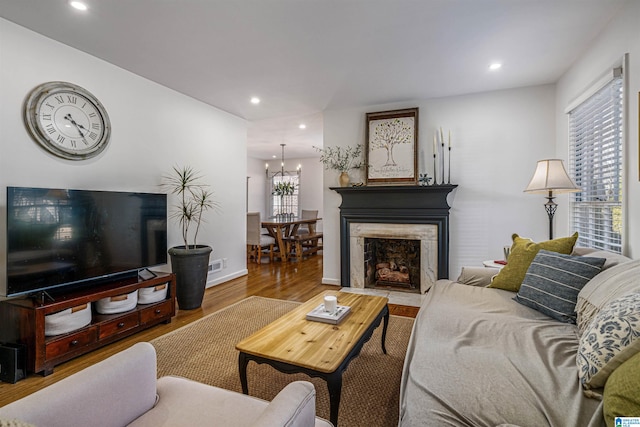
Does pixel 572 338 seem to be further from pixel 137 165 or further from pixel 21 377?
pixel 137 165

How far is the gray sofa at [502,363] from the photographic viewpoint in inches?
40.9

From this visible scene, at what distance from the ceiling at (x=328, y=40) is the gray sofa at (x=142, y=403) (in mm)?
2242

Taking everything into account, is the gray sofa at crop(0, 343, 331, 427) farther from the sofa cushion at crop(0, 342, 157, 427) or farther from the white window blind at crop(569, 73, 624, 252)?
the white window blind at crop(569, 73, 624, 252)

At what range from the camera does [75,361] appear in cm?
231

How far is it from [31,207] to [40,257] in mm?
363

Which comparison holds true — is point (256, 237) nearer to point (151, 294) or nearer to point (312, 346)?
point (151, 294)

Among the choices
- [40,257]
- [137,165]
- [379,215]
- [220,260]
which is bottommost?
Answer: [220,260]

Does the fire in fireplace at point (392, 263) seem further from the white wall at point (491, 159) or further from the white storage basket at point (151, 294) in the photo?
the white storage basket at point (151, 294)

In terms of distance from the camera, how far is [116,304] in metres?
2.62

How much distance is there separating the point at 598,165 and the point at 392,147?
2.09 meters

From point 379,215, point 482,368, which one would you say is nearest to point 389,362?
point 482,368

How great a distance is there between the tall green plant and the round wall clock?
845mm

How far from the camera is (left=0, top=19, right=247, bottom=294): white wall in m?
2.37

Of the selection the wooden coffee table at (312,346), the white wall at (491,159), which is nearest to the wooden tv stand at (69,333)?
the wooden coffee table at (312,346)
